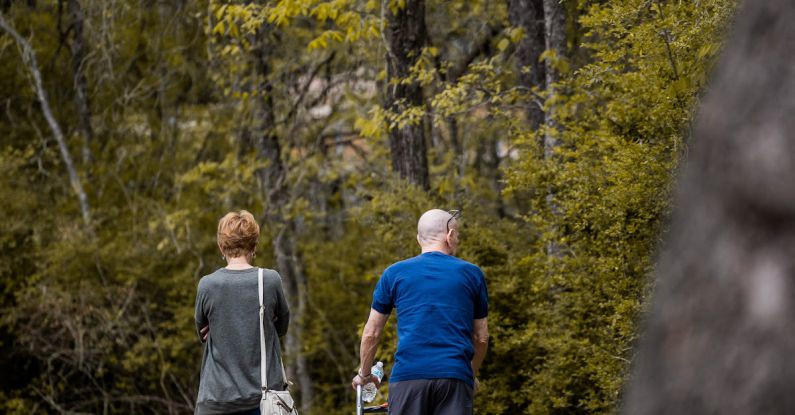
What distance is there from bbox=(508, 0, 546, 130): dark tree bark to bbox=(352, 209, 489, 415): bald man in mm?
6540

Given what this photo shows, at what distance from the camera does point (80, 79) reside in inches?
749

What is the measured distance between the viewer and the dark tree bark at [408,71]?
12094 millimetres

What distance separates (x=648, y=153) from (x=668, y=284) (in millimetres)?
5412

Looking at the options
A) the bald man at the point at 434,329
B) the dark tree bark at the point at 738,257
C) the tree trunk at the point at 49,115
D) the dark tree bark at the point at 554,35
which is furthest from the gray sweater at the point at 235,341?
the tree trunk at the point at 49,115

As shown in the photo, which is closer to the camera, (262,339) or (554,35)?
(262,339)

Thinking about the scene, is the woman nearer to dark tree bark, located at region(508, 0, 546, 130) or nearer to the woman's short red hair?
the woman's short red hair

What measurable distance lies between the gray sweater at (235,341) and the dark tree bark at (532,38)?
6.52m

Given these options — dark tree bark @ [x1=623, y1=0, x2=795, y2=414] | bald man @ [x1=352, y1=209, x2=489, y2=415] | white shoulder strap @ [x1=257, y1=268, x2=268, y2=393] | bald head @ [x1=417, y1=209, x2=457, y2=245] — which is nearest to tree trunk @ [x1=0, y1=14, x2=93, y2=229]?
white shoulder strap @ [x1=257, y1=268, x2=268, y2=393]

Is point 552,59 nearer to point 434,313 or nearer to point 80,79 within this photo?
point 434,313

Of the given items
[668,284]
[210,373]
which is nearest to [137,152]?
[210,373]

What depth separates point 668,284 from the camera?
6.61ft

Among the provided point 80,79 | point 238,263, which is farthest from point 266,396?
point 80,79

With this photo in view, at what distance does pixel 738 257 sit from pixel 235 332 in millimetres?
4119

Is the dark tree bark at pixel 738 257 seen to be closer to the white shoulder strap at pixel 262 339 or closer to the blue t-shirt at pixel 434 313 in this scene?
the blue t-shirt at pixel 434 313
